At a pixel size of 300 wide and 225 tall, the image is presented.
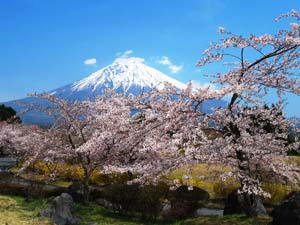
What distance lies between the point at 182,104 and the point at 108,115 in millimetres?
5354

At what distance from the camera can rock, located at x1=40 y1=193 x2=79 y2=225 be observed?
1483cm

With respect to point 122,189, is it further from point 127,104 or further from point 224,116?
point 224,116

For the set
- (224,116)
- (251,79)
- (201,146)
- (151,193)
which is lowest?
(151,193)

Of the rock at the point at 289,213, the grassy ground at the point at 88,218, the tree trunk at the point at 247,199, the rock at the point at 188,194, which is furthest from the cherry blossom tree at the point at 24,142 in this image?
the rock at the point at 289,213

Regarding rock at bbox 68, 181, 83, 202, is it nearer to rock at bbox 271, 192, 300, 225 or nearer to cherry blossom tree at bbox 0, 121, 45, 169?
cherry blossom tree at bbox 0, 121, 45, 169

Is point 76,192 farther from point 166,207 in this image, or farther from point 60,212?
point 166,207

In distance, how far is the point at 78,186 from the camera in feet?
71.4

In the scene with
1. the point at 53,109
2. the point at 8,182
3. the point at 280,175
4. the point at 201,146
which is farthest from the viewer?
Answer: the point at 8,182

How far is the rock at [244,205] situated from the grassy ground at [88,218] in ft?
1.17

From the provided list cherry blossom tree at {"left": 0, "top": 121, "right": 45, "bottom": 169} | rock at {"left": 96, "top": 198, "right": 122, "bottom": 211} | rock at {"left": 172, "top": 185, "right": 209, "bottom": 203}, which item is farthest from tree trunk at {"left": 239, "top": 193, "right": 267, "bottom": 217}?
cherry blossom tree at {"left": 0, "top": 121, "right": 45, "bottom": 169}

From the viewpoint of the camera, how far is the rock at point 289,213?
12530 mm

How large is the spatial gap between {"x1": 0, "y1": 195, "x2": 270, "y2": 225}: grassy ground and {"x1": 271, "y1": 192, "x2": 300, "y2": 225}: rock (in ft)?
2.21

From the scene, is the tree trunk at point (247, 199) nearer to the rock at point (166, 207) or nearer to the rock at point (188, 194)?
the rock at point (188, 194)

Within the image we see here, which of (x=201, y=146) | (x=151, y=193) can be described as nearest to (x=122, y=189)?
(x=151, y=193)
